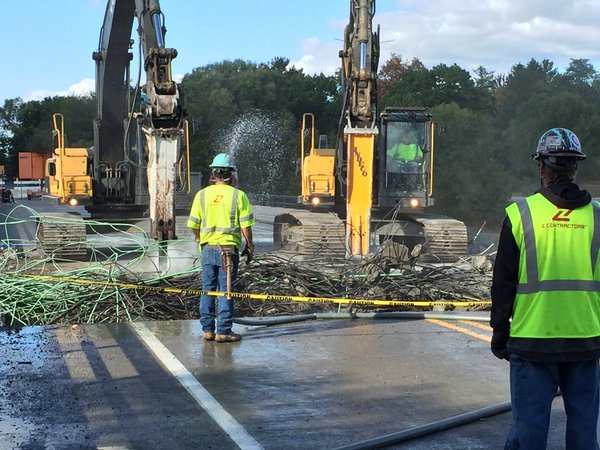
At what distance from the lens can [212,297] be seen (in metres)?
8.78

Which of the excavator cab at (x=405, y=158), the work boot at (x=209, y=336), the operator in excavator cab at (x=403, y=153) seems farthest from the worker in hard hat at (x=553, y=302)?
the operator in excavator cab at (x=403, y=153)

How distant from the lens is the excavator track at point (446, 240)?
16.8m

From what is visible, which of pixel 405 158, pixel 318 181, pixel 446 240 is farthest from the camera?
pixel 318 181

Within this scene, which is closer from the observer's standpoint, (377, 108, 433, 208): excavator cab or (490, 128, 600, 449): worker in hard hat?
(490, 128, 600, 449): worker in hard hat

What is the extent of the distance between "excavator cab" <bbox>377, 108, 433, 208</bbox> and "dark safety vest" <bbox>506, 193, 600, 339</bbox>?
13.5m

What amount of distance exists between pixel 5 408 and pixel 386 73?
69.9m

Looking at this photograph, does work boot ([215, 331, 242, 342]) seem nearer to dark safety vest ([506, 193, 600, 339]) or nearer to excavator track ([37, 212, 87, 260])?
dark safety vest ([506, 193, 600, 339])

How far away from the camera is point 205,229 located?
8.73 metres

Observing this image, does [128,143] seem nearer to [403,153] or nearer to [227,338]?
[403,153]

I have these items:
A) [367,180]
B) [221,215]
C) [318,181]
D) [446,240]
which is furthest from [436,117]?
[221,215]

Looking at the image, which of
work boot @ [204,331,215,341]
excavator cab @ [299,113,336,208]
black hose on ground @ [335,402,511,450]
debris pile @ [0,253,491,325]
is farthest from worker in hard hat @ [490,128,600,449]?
excavator cab @ [299,113,336,208]

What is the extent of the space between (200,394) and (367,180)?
29.7ft

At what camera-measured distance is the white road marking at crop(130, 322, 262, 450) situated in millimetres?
5570

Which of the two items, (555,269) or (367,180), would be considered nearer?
(555,269)
